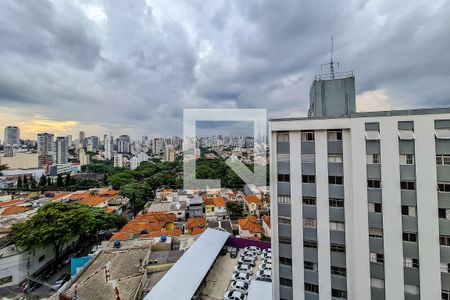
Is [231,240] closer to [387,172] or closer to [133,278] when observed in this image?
[133,278]

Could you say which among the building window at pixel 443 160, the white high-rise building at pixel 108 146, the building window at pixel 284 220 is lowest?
the building window at pixel 284 220

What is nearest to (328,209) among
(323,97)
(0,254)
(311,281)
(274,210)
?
(274,210)

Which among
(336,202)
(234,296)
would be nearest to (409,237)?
(336,202)

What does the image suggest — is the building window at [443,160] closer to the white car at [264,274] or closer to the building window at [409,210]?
the building window at [409,210]

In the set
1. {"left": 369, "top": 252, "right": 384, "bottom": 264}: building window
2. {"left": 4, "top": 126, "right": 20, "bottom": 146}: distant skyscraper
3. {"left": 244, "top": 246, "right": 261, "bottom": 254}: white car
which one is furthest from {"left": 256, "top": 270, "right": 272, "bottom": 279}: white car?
{"left": 4, "top": 126, "right": 20, "bottom": 146}: distant skyscraper

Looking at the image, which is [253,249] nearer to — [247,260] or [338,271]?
[247,260]

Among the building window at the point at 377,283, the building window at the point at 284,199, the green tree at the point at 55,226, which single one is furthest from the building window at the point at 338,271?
the green tree at the point at 55,226
